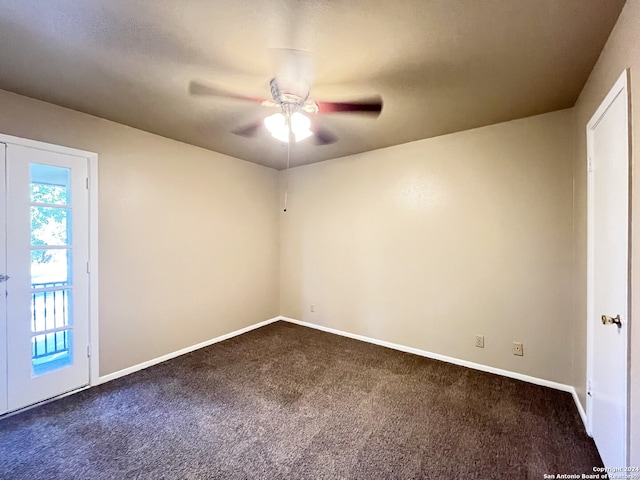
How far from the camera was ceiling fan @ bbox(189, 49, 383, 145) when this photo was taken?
1.76 m

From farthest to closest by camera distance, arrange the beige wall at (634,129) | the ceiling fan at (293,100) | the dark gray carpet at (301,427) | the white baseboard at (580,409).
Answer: the white baseboard at (580,409) → the ceiling fan at (293,100) → the dark gray carpet at (301,427) → the beige wall at (634,129)

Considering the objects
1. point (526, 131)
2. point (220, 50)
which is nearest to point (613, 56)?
point (526, 131)

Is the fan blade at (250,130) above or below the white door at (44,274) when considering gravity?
above

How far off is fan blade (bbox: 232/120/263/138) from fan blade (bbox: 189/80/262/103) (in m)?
0.45

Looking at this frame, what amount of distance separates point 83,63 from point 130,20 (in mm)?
638

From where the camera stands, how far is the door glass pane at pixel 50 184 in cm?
225

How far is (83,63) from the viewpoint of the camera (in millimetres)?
1739

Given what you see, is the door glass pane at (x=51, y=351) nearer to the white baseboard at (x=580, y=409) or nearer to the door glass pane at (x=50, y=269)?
the door glass pane at (x=50, y=269)

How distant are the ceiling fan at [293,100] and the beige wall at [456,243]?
1168 mm

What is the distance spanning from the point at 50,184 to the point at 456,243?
3.81m

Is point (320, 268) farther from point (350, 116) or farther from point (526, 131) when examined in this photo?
point (526, 131)

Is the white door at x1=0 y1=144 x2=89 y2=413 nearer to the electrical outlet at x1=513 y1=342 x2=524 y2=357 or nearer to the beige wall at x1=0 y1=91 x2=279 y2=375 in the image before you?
the beige wall at x1=0 y1=91 x2=279 y2=375

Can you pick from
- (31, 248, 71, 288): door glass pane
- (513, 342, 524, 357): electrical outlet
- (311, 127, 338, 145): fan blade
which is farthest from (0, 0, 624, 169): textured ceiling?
(513, 342, 524, 357): electrical outlet

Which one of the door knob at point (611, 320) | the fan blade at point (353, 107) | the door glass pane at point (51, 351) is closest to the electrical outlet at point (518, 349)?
the door knob at point (611, 320)
